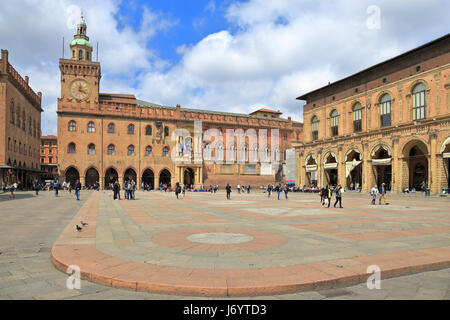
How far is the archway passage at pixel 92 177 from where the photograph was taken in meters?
56.8

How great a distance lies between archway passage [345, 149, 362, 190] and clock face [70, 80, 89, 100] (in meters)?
43.5

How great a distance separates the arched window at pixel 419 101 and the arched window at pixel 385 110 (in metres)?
3.10

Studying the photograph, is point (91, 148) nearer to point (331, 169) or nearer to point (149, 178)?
point (149, 178)

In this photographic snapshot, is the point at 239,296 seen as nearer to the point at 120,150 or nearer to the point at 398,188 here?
the point at 398,188

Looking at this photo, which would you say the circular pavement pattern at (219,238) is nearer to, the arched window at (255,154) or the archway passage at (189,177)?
the archway passage at (189,177)

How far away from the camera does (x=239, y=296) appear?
15.8 ft

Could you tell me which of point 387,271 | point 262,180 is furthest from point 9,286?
point 262,180

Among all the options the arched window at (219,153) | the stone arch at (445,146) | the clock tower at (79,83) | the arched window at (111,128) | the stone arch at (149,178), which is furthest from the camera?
the arched window at (219,153)

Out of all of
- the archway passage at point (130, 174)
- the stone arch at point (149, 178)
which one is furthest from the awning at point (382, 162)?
the archway passage at point (130, 174)

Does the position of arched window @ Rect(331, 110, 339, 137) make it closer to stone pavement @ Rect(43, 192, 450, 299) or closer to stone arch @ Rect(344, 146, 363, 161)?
stone arch @ Rect(344, 146, 363, 161)

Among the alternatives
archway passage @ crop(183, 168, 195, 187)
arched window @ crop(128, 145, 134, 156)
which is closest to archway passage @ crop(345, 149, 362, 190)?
archway passage @ crop(183, 168, 195, 187)

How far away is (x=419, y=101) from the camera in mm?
34875

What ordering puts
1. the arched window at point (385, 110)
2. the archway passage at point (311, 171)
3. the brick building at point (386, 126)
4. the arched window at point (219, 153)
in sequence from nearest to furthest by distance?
the brick building at point (386, 126)
the arched window at point (385, 110)
the archway passage at point (311, 171)
the arched window at point (219, 153)

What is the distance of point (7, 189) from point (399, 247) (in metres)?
46.1
